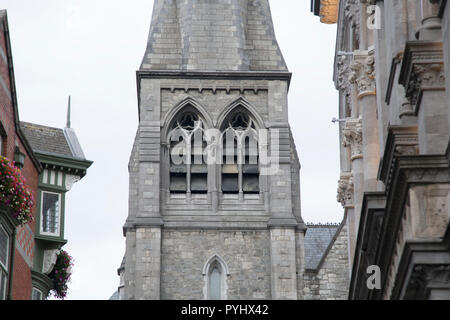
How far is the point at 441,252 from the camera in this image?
50.5ft

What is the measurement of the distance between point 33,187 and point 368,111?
8860 mm

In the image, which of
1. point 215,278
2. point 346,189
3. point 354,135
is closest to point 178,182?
point 215,278

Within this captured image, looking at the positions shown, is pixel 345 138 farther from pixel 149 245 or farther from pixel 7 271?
pixel 149 245

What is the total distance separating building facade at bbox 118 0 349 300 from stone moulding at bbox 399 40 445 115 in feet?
113

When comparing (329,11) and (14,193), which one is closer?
(14,193)

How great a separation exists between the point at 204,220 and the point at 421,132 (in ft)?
117

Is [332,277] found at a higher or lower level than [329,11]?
lower

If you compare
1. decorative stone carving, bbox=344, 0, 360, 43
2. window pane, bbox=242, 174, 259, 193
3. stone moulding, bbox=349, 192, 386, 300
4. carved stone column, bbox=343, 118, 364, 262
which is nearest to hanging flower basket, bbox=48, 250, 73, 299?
carved stone column, bbox=343, 118, 364, 262

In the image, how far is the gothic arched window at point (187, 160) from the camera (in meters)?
A: 53.9

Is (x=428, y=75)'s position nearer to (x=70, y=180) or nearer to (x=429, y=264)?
(x=429, y=264)

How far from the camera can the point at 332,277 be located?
172ft

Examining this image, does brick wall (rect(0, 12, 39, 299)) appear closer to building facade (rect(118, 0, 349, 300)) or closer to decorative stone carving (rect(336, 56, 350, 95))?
decorative stone carving (rect(336, 56, 350, 95))

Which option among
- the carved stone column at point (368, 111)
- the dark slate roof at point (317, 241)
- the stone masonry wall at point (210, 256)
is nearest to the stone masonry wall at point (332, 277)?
the stone masonry wall at point (210, 256)
